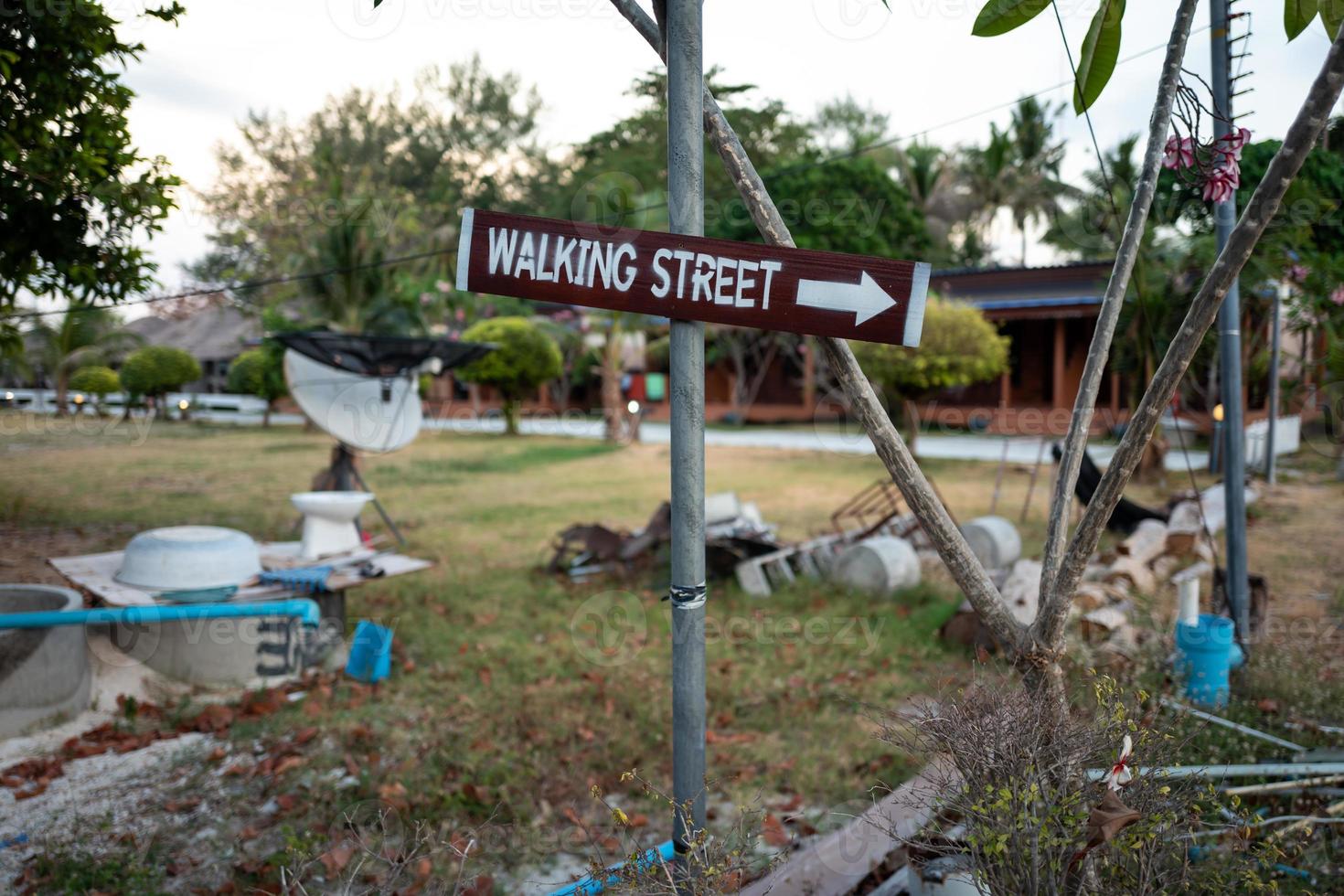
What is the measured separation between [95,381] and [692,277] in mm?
35260

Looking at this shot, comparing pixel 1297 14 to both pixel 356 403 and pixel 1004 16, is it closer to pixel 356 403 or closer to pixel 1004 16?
pixel 1004 16

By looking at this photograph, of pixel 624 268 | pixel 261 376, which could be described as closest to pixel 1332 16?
pixel 624 268

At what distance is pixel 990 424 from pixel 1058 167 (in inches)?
625

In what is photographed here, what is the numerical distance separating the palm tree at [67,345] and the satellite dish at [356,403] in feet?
79.6

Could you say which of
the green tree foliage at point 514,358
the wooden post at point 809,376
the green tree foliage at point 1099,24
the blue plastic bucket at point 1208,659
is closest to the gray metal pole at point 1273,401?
the blue plastic bucket at point 1208,659

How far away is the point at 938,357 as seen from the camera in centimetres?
1477

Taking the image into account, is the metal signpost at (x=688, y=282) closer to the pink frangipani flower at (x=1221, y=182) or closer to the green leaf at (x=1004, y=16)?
the green leaf at (x=1004, y=16)

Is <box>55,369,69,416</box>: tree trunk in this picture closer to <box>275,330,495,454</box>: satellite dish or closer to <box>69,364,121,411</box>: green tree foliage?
<box>69,364,121,411</box>: green tree foliage

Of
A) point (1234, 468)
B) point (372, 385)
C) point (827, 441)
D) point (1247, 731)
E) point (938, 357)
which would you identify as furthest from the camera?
point (827, 441)

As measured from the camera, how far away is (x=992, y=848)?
1.85 m

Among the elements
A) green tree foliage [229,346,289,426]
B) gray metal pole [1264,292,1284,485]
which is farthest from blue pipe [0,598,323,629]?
green tree foliage [229,346,289,426]

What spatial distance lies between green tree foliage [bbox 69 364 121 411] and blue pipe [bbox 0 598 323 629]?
31.0 meters

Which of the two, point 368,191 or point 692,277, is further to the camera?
point 368,191

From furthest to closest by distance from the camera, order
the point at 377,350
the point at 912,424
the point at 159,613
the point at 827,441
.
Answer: the point at 827,441 → the point at 912,424 → the point at 377,350 → the point at 159,613
